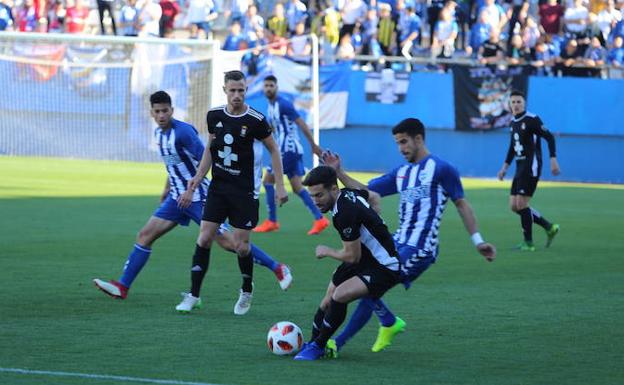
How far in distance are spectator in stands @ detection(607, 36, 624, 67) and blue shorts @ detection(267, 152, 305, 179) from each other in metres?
12.5

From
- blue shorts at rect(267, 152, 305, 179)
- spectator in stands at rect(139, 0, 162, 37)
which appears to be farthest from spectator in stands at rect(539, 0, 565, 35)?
blue shorts at rect(267, 152, 305, 179)

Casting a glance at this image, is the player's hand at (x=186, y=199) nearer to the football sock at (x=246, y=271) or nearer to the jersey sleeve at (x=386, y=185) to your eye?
the football sock at (x=246, y=271)

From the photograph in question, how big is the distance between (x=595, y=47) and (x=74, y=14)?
13.6 meters

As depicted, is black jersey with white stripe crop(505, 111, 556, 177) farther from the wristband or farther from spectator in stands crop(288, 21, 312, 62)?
spectator in stands crop(288, 21, 312, 62)

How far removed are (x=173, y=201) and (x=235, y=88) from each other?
1.46 metres

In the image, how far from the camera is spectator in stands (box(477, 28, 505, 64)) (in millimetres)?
28750

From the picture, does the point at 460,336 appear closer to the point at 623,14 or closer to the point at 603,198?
the point at 603,198

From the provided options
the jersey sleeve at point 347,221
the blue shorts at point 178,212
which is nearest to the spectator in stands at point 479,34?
the blue shorts at point 178,212

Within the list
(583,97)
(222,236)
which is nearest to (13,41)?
(583,97)

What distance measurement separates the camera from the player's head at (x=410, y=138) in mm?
8766

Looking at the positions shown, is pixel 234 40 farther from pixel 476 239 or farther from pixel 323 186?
pixel 323 186

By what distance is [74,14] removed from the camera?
32.7 meters

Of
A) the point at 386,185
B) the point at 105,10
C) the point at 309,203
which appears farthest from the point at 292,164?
the point at 105,10

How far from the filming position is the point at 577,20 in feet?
93.9
